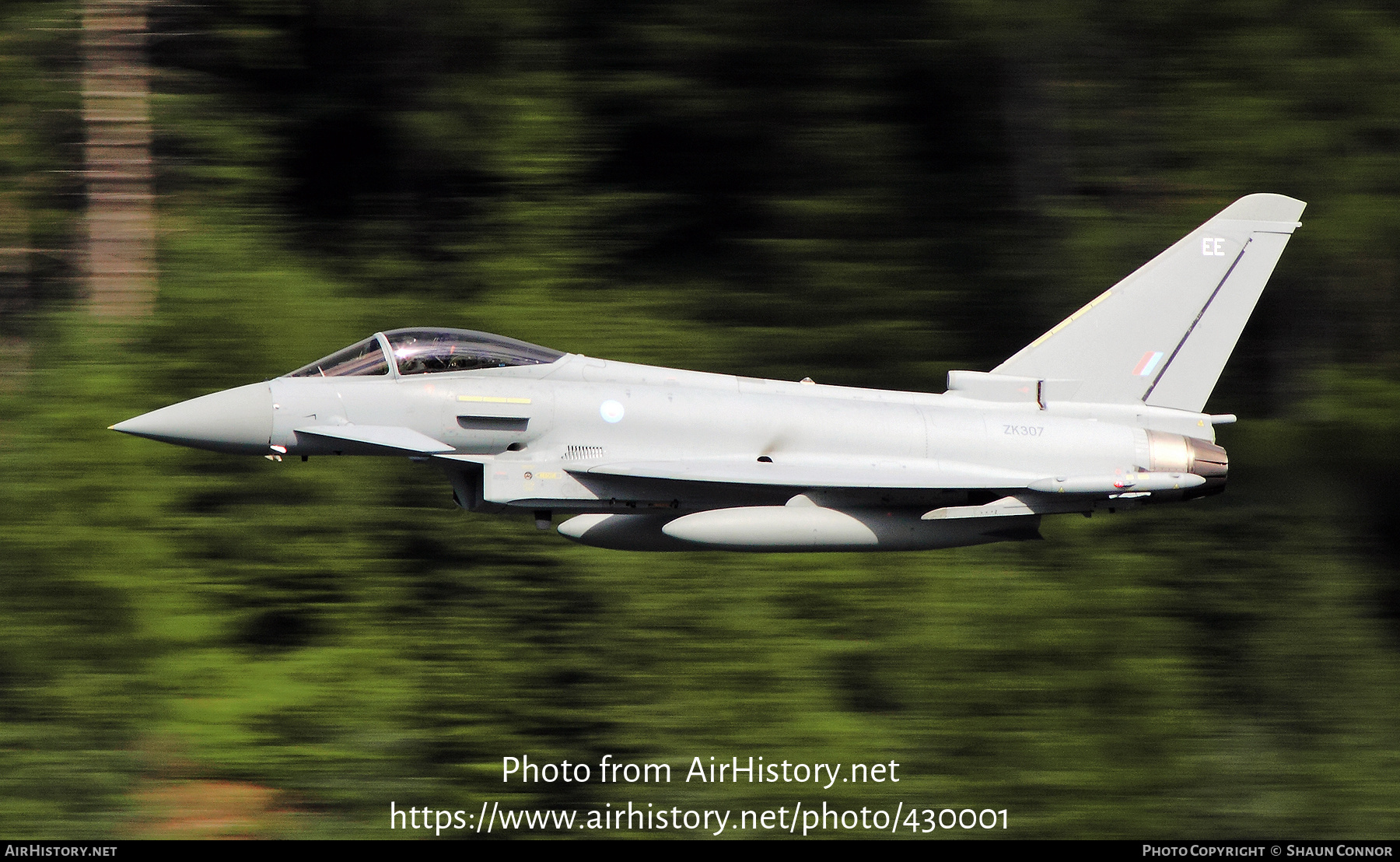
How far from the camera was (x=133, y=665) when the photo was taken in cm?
1227

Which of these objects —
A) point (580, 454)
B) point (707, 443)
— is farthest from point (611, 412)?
point (707, 443)

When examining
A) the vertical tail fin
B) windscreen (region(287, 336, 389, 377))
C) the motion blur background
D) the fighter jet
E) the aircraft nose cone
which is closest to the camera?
the aircraft nose cone

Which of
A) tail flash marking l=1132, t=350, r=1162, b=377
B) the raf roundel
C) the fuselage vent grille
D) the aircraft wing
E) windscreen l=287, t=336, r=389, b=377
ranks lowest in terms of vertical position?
the aircraft wing

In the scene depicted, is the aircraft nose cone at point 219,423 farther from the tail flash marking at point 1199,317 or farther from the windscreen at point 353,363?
the tail flash marking at point 1199,317

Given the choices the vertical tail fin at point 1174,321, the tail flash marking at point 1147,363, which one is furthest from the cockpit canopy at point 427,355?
Answer: the tail flash marking at point 1147,363

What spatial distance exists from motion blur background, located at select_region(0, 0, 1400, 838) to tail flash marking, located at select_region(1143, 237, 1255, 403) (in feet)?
8.43

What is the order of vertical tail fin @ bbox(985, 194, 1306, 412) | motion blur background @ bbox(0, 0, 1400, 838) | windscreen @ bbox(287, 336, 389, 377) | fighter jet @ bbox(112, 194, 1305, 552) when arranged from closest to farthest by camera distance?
fighter jet @ bbox(112, 194, 1305, 552)
windscreen @ bbox(287, 336, 389, 377)
vertical tail fin @ bbox(985, 194, 1306, 412)
motion blur background @ bbox(0, 0, 1400, 838)

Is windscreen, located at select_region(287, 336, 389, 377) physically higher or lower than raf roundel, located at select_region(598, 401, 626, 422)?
higher

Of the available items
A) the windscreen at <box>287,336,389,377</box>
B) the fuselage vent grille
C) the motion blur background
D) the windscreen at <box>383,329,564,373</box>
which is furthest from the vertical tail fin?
the windscreen at <box>287,336,389,377</box>

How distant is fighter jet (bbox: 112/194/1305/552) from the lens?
851 cm

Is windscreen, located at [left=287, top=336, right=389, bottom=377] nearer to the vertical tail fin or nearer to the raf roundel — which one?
the raf roundel

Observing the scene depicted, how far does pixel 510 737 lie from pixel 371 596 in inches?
72.8

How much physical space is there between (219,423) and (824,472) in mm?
3874

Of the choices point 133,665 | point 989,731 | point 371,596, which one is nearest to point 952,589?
point 989,731
